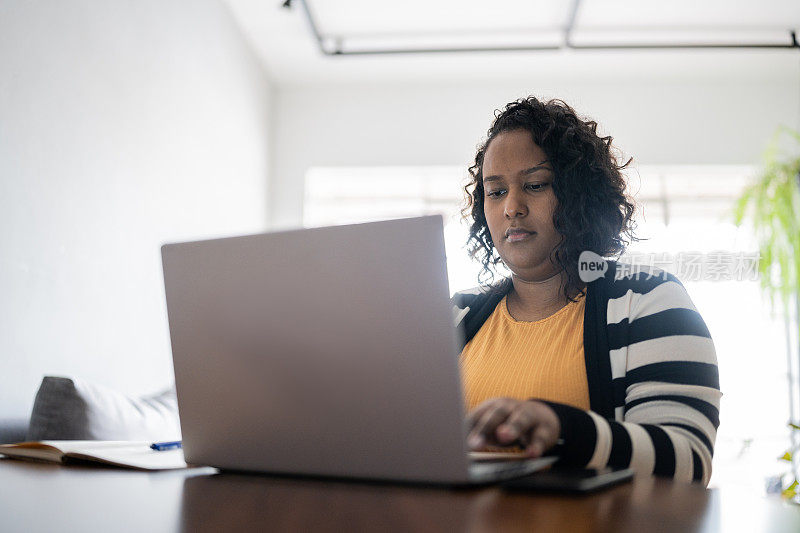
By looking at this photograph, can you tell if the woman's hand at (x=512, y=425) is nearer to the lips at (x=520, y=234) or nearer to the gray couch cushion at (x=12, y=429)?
the lips at (x=520, y=234)

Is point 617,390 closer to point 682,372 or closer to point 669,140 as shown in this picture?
point 682,372

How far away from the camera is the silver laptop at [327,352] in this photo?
612 millimetres

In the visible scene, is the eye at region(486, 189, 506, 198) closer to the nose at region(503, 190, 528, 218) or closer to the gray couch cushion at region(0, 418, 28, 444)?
the nose at region(503, 190, 528, 218)

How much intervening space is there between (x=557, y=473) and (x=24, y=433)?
58.2 inches

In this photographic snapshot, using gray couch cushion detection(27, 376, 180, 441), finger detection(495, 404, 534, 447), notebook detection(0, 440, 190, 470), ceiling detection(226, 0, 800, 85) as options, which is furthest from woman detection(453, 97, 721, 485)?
ceiling detection(226, 0, 800, 85)

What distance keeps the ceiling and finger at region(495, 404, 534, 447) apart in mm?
2773

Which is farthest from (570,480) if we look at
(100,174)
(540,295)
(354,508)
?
(100,174)

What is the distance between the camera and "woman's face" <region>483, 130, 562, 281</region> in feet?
4.47

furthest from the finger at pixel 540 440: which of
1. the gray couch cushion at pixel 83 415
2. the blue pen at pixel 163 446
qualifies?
the gray couch cushion at pixel 83 415

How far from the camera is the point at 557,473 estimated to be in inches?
27.7

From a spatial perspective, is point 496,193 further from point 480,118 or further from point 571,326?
point 480,118

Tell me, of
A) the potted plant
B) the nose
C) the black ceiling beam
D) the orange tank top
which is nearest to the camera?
the orange tank top

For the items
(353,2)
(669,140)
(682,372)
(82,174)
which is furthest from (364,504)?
(669,140)

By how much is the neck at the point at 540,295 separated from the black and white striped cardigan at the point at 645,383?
0.12 metres
